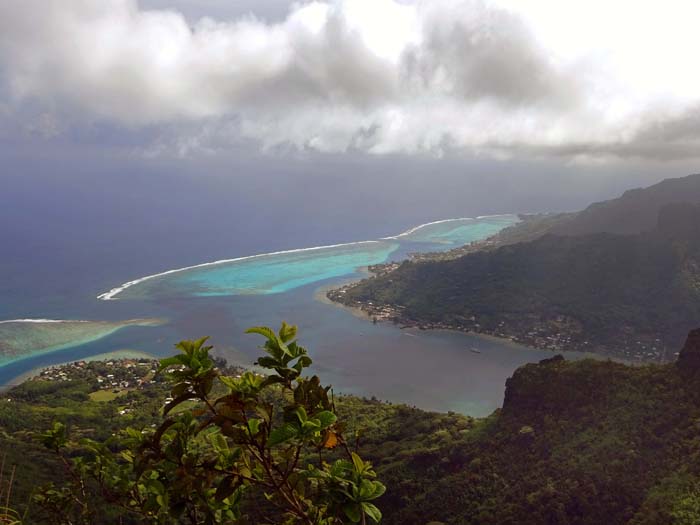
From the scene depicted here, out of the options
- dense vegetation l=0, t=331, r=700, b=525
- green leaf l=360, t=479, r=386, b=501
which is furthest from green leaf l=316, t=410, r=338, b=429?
dense vegetation l=0, t=331, r=700, b=525

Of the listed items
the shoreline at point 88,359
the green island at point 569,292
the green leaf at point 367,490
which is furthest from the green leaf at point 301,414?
the green island at point 569,292

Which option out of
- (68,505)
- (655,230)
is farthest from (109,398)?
(655,230)

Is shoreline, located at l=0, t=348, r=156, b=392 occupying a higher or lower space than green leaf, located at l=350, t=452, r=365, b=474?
lower

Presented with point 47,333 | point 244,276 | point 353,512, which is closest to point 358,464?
point 353,512

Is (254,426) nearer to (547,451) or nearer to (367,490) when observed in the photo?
(367,490)

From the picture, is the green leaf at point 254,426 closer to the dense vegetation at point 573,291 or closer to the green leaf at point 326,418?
the green leaf at point 326,418

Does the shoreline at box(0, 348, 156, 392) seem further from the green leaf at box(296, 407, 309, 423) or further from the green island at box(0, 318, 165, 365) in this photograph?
the green leaf at box(296, 407, 309, 423)
